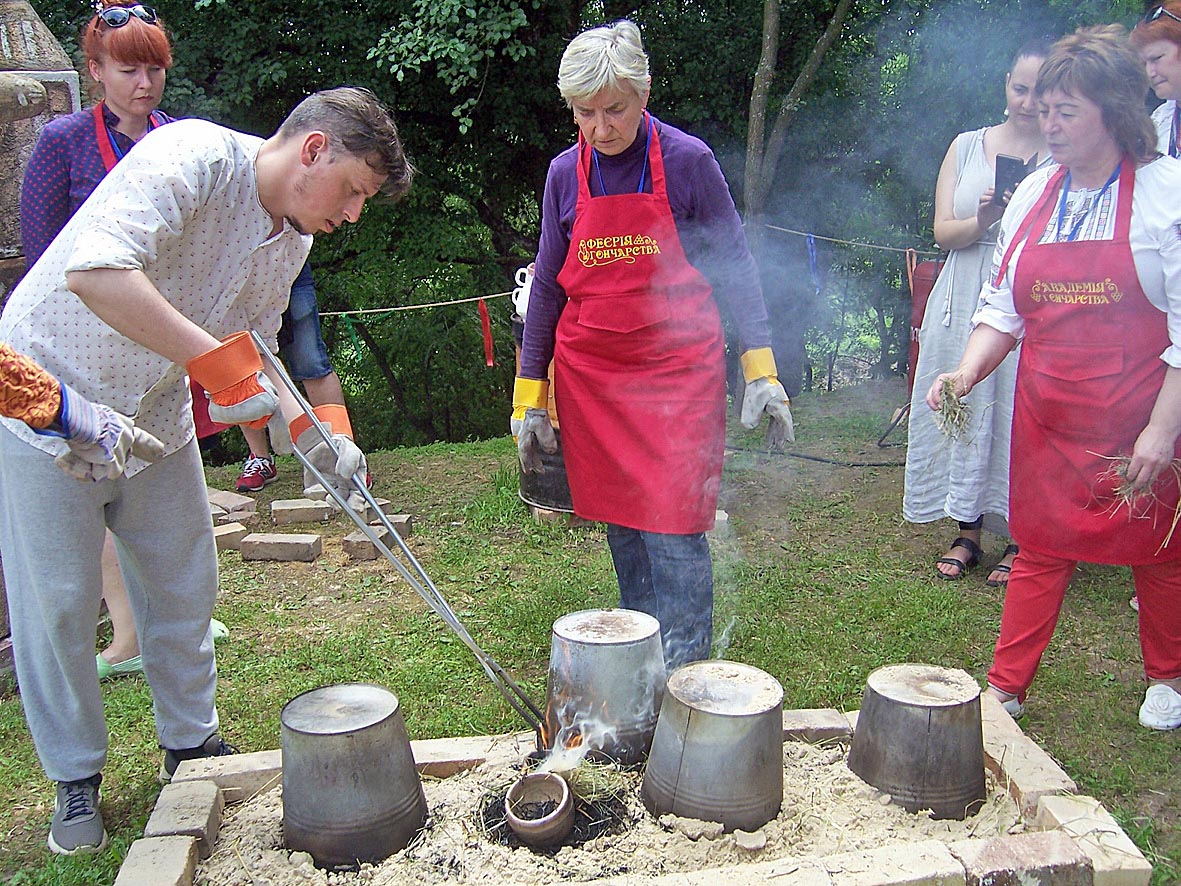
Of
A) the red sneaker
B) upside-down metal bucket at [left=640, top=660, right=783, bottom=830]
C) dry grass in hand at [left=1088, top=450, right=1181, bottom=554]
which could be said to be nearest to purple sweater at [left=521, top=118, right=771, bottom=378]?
dry grass in hand at [left=1088, top=450, right=1181, bottom=554]

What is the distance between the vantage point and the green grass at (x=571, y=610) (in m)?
3.05

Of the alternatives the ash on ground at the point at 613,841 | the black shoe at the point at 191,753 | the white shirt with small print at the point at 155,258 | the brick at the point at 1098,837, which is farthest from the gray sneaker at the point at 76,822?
the brick at the point at 1098,837

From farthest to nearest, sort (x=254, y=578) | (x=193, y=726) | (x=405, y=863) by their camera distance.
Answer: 1. (x=254, y=578)
2. (x=193, y=726)
3. (x=405, y=863)

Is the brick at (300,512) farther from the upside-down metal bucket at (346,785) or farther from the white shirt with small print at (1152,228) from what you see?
the white shirt with small print at (1152,228)

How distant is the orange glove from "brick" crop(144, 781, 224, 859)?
3.42 feet

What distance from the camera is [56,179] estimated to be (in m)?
3.20

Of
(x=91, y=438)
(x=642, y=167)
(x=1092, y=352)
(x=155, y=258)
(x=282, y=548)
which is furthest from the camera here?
(x=282, y=548)

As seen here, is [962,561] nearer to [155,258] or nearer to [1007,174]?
[1007,174]

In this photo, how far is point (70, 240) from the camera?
2.43 metres

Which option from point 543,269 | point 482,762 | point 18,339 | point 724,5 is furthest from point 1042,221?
point 724,5

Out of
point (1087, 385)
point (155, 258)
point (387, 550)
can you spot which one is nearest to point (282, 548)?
point (387, 550)

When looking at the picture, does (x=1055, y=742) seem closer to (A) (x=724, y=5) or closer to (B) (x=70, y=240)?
(B) (x=70, y=240)

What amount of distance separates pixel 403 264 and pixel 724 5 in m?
4.31

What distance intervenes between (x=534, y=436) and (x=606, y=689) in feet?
3.84
